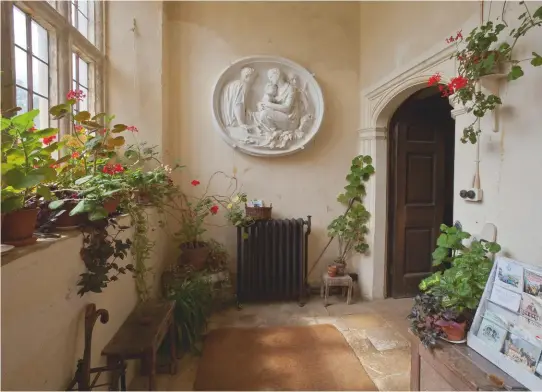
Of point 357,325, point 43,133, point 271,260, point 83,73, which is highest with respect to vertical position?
point 83,73

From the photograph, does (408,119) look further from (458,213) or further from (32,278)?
(32,278)

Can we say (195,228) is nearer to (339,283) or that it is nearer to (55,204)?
(339,283)

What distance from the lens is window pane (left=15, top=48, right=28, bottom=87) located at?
1.66m

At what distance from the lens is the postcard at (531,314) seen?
1.17 m

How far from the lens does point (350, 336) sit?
8.04 ft

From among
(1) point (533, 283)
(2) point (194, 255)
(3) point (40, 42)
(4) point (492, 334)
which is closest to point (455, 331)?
(4) point (492, 334)

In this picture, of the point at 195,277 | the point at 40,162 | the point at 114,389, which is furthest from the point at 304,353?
the point at 40,162

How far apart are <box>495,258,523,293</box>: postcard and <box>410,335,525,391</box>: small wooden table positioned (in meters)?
0.35

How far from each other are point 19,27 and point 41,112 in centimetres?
48

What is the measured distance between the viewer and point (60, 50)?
6.87 feet

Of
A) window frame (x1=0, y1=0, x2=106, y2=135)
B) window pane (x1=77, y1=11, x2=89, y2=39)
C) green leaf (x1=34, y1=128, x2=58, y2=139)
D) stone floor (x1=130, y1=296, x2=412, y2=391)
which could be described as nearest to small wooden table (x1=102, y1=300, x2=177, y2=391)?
stone floor (x1=130, y1=296, x2=412, y2=391)

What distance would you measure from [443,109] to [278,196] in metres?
1.99

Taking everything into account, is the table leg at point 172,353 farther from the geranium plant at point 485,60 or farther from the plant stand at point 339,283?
the geranium plant at point 485,60

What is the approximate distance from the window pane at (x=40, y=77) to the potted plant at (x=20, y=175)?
109cm
